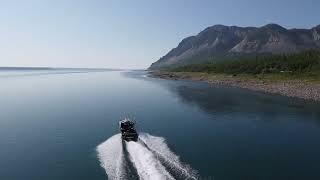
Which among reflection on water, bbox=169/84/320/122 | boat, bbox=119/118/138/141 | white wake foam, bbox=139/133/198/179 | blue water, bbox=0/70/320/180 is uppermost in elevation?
boat, bbox=119/118/138/141

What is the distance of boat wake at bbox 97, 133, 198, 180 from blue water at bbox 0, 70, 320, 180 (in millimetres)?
469

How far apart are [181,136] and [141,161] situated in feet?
56.7

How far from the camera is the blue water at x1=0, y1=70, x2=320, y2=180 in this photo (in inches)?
1634

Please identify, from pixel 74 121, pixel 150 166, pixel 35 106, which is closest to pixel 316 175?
pixel 150 166

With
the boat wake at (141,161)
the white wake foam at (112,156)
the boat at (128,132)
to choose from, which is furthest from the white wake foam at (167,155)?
the white wake foam at (112,156)

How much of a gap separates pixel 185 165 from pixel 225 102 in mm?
61490

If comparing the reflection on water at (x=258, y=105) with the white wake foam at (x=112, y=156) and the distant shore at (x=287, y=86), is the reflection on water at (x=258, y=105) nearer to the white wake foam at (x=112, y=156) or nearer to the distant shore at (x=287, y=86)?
the distant shore at (x=287, y=86)

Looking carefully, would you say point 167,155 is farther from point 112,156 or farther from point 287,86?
point 287,86

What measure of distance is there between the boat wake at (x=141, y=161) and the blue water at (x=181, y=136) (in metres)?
0.47

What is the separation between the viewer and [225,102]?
10075cm

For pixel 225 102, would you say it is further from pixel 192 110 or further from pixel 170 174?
pixel 170 174

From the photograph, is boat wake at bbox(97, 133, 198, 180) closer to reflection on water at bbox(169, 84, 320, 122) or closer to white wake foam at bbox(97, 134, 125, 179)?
white wake foam at bbox(97, 134, 125, 179)

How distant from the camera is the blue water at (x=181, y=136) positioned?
41.5m

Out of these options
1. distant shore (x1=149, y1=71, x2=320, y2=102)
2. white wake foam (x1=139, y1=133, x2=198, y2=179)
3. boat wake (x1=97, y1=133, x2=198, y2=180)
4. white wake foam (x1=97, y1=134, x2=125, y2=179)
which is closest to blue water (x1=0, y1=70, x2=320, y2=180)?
boat wake (x1=97, y1=133, x2=198, y2=180)
